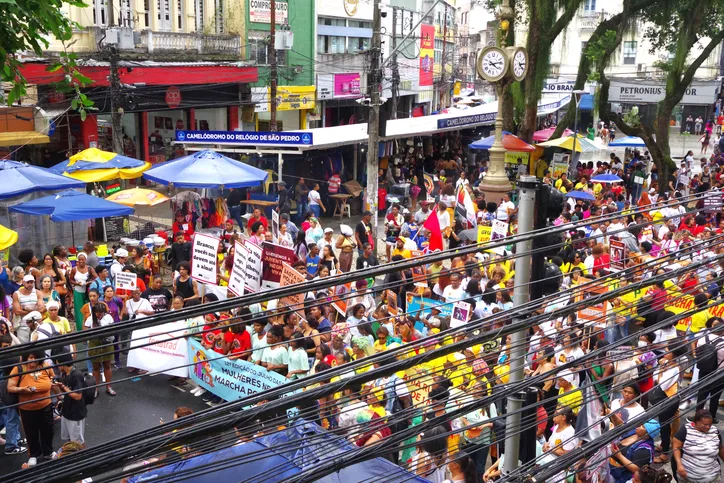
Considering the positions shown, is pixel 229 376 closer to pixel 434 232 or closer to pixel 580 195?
pixel 434 232

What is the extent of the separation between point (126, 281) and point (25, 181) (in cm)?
406

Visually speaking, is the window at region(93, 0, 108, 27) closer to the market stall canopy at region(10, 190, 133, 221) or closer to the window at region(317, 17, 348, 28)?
the market stall canopy at region(10, 190, 133, 221)

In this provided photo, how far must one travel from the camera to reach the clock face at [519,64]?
63.8 feet

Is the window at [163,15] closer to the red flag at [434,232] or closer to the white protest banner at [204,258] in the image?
the red flag at [434,232]

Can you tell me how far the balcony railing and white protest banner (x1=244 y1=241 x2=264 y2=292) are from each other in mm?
18360

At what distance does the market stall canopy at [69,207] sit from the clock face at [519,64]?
993cm

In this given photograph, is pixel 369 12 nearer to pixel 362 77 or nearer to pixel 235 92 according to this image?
pixel 362 77

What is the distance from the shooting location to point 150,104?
94.6 feet

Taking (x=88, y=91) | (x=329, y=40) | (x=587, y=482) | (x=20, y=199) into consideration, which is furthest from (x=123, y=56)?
(x=587, y=482)

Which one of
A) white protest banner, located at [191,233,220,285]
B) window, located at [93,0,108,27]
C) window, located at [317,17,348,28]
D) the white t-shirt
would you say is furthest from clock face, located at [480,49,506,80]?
window, located at [317,17,348,28]

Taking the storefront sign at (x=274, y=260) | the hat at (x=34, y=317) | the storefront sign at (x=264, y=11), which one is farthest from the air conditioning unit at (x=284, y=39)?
the hat at (x=34, y=317)

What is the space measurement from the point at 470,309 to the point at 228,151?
1231 cm

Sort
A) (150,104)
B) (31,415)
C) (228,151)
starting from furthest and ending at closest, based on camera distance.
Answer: (150,104), (228,151), (31,415)

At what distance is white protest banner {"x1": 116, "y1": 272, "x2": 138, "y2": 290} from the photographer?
1208cm
